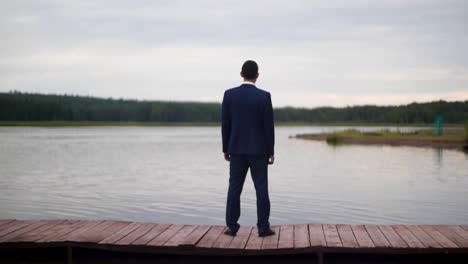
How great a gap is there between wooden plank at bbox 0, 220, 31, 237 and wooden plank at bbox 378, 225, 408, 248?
14.6 feet

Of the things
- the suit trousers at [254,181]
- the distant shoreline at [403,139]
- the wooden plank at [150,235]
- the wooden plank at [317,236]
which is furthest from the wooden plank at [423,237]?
the distant shoreline at [403,139]

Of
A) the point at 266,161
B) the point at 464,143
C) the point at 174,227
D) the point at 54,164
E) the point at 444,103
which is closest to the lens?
the point at 266,161

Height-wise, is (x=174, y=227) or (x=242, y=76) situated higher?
(x=242, y=76)

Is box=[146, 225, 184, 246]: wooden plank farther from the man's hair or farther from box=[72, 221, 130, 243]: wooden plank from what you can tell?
the man's hair

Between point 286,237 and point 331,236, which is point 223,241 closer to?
point 286,237

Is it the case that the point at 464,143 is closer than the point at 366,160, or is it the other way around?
the point at 366,160

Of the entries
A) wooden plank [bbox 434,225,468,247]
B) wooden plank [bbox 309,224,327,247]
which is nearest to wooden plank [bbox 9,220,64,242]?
wooden plank [bbox 309,224,327,247]

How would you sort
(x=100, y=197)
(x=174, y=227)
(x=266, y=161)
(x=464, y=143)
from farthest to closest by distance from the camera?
(x=464, y=143) → (x=100, y=197) → (x=174, y=227) → (x=266, y=161)

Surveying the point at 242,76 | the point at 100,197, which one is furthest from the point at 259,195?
the point at 100,197

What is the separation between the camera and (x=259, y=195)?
7363mm

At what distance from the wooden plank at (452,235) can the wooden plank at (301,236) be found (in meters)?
1.61

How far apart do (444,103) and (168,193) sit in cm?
5841

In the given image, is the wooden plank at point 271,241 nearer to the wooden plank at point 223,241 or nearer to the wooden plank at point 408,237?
the wooden plank at point 223,241

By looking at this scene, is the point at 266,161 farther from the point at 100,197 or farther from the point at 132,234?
the point at 100,197
